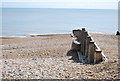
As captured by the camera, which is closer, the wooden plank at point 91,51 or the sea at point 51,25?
the wooden plank at point 91,51

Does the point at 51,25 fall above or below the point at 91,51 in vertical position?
above

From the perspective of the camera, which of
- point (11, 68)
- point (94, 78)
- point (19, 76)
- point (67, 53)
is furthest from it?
point (67, 53)

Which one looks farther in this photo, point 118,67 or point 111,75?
point 118,67

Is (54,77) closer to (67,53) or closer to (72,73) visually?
(72,73)

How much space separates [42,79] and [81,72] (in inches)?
55.6

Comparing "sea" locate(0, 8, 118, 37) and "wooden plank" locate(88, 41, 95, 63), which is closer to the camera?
"wooden plank" locate(88, 41, 95, 63)

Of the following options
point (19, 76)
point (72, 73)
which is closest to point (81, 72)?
point (72, 73)

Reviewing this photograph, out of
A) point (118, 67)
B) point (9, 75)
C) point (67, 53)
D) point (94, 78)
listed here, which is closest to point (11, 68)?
point (9, 75)

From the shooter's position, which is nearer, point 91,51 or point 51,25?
point 91,51

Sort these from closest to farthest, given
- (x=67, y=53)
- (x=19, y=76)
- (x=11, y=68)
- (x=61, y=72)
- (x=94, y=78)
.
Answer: (x=94, y=78)
(x=19, y=76)
(x=61, y=72)
(x=11, y=68)
(x=67, y=53)

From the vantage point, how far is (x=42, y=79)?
6418 millimetres

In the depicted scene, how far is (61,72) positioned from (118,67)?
73.2 inches

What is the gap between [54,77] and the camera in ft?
21.6

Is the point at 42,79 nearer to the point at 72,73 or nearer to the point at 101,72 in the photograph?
the point at 72,73
